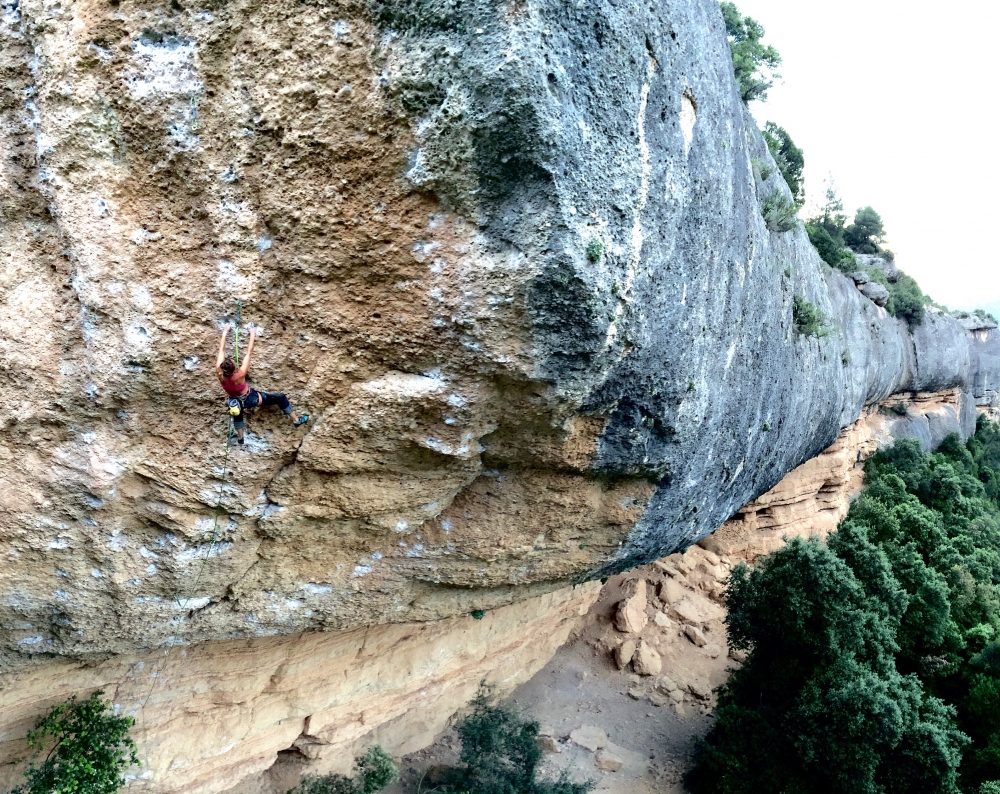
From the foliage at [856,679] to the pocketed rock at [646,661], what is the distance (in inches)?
75.1

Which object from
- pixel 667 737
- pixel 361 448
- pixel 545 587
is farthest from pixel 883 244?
pixel 361 448

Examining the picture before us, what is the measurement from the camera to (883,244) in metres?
27.6

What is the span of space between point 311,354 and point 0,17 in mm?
3042

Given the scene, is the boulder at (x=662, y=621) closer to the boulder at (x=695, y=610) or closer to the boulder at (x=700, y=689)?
the boulder at (x=695, y=610)

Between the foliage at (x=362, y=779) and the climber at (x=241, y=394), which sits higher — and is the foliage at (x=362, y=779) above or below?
below

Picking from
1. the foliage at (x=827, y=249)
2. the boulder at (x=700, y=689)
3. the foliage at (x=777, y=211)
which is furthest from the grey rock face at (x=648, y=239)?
the foliage at (x=827, y=249)

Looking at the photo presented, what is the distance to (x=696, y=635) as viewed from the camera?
14.0 metres

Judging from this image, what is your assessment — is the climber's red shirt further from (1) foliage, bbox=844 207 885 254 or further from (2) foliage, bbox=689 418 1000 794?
(1) foliage, bbox=844 207 885 254

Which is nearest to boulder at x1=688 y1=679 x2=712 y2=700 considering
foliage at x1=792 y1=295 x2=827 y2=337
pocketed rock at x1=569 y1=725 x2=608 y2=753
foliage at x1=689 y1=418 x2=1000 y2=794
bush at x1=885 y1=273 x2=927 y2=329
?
foliage at x1=689 y1=418 x2=1000 y2=794

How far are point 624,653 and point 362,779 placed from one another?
254 inches

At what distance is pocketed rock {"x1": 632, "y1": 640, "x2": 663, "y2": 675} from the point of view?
13250 mm

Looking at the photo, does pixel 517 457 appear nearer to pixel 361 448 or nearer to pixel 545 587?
pixel 361 448

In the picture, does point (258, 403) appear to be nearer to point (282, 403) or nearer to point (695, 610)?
point (282, 403)

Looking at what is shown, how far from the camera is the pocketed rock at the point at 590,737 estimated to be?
11.5 m
